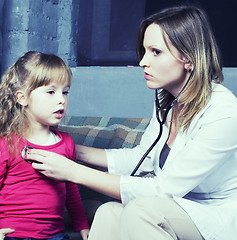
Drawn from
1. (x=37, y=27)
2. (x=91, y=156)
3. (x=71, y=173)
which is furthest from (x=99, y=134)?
(x=37, y=27)

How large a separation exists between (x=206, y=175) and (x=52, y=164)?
472mm

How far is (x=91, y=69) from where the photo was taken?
2719mm

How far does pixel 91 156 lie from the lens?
183 cm

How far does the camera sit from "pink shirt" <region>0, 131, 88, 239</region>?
160cm

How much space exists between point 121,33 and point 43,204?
2.22 m

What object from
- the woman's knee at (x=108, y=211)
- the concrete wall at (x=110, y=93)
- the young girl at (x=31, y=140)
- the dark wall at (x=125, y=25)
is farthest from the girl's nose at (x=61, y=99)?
the dark wall at (x=125, y=25)

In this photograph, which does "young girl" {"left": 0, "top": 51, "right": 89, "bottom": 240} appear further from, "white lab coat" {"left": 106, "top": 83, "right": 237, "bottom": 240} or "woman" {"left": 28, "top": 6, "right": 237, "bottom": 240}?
"white lab coat" {"left": 106, "top": 83, "right": 237, "bottom": 240}

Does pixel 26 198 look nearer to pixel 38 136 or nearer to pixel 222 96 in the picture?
pixel 38 136

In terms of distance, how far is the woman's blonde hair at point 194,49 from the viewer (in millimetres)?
1529

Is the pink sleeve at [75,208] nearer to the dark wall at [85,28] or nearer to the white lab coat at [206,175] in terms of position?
the white lab coat at [206,175]

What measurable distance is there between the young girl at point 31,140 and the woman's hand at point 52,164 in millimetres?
123

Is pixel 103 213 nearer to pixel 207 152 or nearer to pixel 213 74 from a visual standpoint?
pixel 207 152

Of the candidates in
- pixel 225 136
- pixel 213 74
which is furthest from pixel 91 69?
pixel 225 136

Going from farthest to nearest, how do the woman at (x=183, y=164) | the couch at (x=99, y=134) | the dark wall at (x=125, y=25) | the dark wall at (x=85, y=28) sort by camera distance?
the dark wall at (x=125, y=25), the dark wall at (x=85, y=28), the couch at (x=99, y=134), the woman at (x=183, y=164)
